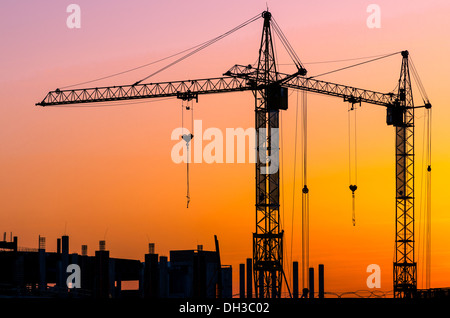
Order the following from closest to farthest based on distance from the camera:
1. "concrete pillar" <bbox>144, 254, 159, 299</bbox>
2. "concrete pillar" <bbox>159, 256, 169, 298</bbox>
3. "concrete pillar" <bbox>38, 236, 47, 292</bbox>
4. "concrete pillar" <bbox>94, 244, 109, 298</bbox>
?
1. "concrete pillar" <bbox>94, 244, 109, 298</bbox>
2. "concrete pillar" <bbox>144, 254, 159, 299</bbox>
3. "concrete pillar" <bbox>38, 236, 47, 292</bbox>
4. "concrete pillar" <bbox>159, 256, 169, 298</bbox>

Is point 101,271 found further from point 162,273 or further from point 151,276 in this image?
point 162,273

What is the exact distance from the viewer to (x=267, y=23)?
121 meters

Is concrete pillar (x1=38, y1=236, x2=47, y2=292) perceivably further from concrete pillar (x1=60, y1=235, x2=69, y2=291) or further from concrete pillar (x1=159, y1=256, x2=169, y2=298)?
concrete pillar (x1=159, y1=256, x2=169, y2=298)

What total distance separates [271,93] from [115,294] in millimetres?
33543

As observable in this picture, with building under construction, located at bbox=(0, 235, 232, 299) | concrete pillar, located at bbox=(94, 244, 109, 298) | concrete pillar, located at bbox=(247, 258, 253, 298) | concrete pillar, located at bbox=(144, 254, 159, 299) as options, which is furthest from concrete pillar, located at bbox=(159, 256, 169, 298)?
concrete pillar, located at bbox=(94, 244, 109, 298)

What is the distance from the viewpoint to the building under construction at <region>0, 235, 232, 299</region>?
281ft

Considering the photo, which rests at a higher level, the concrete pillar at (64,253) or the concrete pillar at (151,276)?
the concrete pillar at (64,253)

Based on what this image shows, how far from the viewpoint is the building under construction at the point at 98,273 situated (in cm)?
8556

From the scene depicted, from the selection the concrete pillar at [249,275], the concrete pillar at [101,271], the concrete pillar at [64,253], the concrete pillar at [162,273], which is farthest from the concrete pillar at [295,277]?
the concrete pillar at [101,271]

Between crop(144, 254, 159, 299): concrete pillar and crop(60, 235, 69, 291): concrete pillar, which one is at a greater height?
crop(60, 235, 69, 291): concrete pillar

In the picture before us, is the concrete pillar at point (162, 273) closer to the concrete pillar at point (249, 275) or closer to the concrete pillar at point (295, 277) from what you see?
the concrete pillar at point (249, 275)

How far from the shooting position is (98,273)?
271 feet
